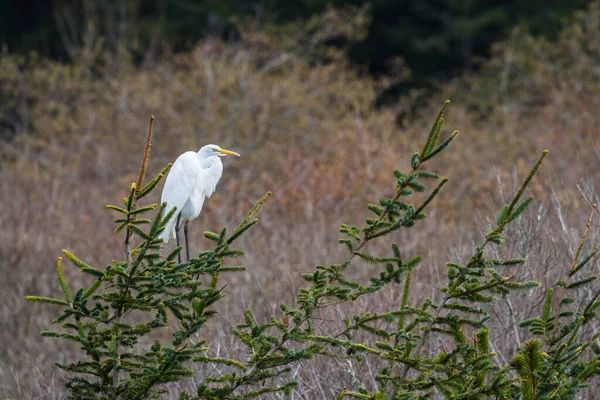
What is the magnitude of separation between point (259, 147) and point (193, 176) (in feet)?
49.4

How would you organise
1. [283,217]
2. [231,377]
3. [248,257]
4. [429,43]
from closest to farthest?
[231,377] → [248,257] → [283,217] → [429,43]

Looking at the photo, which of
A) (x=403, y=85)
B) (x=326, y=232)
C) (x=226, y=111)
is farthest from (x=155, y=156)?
(x=403, y=85)

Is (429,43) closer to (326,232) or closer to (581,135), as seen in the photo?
(581,135)

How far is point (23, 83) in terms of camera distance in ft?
79.5

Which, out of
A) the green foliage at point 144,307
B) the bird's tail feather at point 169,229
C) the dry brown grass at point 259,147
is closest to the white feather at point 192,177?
the bird's tail feather at point 169,229

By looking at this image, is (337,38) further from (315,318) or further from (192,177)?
(315,318)

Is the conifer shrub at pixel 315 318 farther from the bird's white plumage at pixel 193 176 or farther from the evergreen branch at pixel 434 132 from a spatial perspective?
the bird's white plumage at pixel 193 176

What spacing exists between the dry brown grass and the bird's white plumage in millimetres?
5210

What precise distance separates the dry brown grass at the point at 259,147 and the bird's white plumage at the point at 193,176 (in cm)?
521

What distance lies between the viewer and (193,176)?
587 cm

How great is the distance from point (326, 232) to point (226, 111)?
647cm

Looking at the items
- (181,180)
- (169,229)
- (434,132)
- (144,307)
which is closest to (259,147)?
(169,229)

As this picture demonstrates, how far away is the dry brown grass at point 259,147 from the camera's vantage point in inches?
604

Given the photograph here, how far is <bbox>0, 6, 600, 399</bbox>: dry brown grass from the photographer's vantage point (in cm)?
1534
